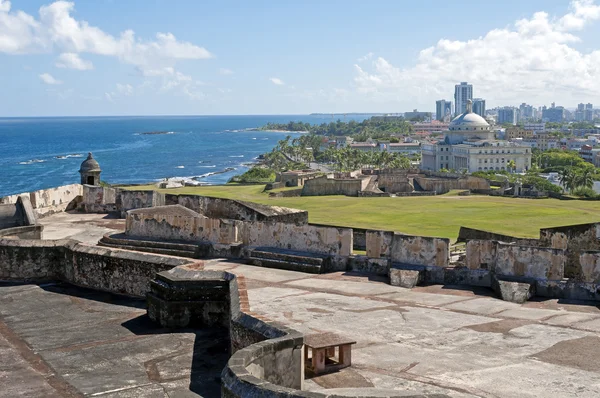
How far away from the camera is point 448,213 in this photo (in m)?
43.7

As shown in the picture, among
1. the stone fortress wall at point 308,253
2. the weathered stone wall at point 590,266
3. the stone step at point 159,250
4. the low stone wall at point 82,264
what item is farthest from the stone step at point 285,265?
the weathered stone wall at point 590,266

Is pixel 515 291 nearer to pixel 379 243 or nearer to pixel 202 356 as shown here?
pixel 379 243

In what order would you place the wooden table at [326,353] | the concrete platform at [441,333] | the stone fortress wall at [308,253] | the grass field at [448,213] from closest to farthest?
the concrete platform at [441,333]
the wooden table at [326,353]
the stone fortress wall at [308,253]
the grass field at [448,213]

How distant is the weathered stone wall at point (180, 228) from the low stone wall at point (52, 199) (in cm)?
421

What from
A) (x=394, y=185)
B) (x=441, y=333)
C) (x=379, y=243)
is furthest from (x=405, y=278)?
(x=394, y=185)

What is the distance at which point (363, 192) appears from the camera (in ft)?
205

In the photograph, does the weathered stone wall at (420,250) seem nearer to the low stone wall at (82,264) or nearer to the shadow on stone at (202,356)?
the low stone wall at (82,264)

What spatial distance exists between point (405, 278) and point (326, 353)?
534cm

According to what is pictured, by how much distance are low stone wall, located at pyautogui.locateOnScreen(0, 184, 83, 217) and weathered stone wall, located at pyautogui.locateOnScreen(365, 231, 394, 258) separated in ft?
37.1

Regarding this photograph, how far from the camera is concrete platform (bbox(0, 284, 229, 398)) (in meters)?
9.69

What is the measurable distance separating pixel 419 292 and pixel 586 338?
12.3ft

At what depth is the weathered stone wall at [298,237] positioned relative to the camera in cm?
1628

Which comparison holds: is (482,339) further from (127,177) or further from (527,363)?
(127,177)

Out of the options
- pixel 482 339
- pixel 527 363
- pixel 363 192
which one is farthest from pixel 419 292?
pixel 363 192
